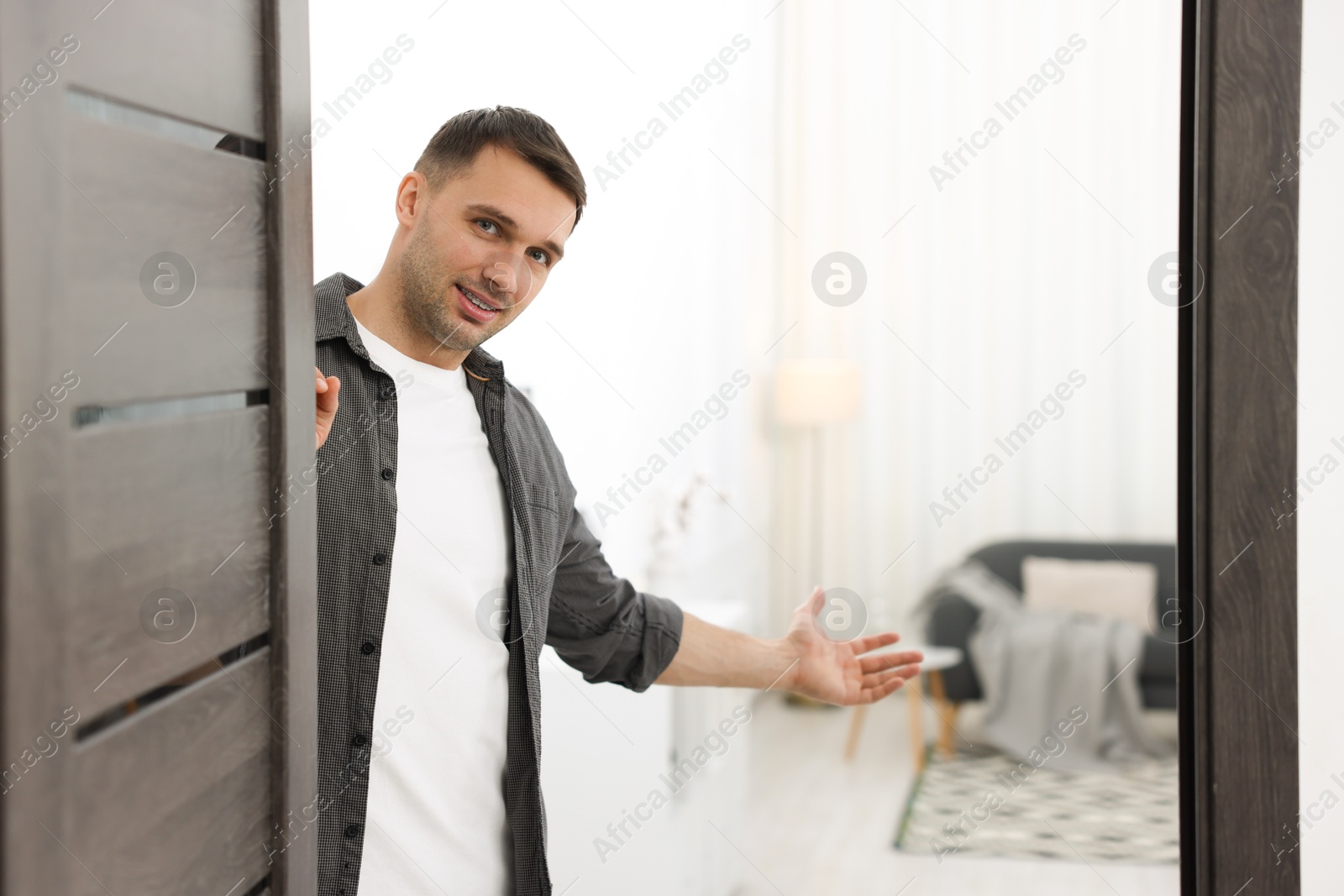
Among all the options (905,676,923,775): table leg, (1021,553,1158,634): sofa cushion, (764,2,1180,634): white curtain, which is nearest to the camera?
(905,676,923,775): table leg

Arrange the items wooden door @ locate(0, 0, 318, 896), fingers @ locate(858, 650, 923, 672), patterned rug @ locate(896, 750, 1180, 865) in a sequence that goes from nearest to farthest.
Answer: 1. wooden door @ locate(0, 0, 318, 896)
2. fingers @ locate(858, 650, 923, 672)
3. patterned rug @ locate(896, 750, 1180, 865)

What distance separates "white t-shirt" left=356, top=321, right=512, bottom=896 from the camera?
0.93 metres

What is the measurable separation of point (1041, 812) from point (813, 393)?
4.79 feet

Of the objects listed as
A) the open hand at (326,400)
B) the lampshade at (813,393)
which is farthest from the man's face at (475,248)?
the lampshade at (813,393)

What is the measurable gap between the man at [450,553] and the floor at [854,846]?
128 cm

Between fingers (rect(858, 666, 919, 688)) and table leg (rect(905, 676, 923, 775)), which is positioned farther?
table leg (rect(905, 676, 923, 775))

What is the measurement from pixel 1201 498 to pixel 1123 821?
178 centimetres

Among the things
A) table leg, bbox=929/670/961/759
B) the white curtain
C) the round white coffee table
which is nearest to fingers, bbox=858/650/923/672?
the round white coffee table

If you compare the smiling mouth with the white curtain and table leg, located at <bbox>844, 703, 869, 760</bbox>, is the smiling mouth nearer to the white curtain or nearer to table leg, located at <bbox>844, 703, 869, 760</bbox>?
table leg, located at <bbox>844, 703, 869, 760</bbox>

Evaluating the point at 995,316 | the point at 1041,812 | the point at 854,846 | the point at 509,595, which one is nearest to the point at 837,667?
the point at 509,595

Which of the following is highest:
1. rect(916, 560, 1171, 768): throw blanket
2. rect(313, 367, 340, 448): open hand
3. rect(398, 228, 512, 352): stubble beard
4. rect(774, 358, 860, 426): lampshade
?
rect(774, 358, 860, 426): lampshade

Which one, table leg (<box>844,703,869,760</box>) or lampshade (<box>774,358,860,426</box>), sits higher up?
lampshade (<box>774,358,860,426</box>)

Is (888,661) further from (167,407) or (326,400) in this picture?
(167,407)

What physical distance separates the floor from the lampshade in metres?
1.03
